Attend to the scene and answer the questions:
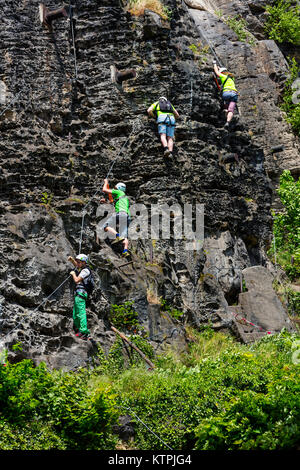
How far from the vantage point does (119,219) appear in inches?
557

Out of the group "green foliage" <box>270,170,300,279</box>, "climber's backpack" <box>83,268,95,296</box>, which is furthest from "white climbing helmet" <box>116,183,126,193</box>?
"green foliage" <box>270,170,300,279</box>

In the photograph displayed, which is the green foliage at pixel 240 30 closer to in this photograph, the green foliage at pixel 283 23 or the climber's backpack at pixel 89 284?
the green foliage at pixel 283 23

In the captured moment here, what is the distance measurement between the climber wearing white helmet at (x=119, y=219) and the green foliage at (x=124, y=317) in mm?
1198

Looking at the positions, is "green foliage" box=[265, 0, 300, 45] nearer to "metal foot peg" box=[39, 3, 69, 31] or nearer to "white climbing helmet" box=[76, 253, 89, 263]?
A: "metal foot peg" box=[39, 3, 69, 31]

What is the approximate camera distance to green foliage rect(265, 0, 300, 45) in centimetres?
2825

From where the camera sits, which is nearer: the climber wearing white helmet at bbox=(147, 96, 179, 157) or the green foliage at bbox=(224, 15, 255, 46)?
the climber wearing white helmet at bbox=(147, 96, 179, 157)

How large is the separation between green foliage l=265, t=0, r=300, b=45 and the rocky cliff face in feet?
34.1

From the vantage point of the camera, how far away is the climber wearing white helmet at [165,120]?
15.6 meters

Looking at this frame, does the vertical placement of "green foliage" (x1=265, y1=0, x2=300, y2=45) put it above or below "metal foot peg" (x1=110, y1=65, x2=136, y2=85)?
above

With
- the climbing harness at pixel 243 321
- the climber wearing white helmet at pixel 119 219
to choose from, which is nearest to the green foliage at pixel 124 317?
the climber wearing white helmet at pixel 119 219

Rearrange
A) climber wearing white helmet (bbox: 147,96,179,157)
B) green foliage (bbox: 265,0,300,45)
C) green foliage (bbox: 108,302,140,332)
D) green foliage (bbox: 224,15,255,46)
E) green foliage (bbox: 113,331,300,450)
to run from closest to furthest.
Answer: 1. green foliage (bbox: 113,331,300,450)
2. green foliage (bbox: 108,302,140,332)
3. climber wearing white helmet (bbox: 147,96,179,157)
4. green foliage (bbox: 224,15,255,46)
5. green foliage (bbox: 265,0,300,45)

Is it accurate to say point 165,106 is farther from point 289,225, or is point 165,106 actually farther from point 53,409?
point 53,409

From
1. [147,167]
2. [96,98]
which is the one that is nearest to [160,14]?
[96,98]

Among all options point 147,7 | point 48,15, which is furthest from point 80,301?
point 147,7
